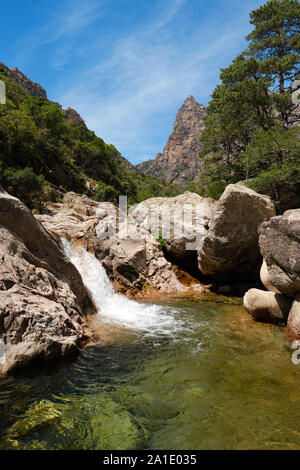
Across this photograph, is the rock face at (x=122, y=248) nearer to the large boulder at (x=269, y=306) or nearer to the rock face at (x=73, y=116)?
the large boulder at (x=269, y=306)

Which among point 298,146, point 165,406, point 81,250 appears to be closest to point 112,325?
point 165,406

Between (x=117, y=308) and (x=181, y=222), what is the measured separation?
23.0ft

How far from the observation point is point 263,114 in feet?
64.7

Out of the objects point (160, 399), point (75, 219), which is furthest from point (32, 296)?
point (75, 219)

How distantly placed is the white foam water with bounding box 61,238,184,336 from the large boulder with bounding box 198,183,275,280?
12.6ft

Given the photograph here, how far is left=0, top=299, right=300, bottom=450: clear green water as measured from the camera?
335 cm

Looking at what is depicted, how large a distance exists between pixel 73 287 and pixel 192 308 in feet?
16.0

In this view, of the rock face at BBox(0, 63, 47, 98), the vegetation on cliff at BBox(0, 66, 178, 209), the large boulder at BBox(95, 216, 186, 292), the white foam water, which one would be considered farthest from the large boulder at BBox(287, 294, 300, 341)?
the rock face at BBox(0, 63, 47, 98)

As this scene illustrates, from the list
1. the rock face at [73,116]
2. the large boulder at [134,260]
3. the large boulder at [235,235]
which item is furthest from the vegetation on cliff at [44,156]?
the rock face at [73,116]

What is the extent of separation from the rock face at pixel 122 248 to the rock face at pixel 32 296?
485cm

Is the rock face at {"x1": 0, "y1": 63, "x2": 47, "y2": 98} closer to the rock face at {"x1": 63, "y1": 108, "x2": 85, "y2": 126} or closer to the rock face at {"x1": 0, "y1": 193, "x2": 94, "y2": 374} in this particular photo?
the rock face at {"x1": 63, "y1": 108, "x2": 85, "y2": 126}

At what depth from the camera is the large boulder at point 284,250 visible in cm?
676

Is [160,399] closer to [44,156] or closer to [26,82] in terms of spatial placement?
[44,156]

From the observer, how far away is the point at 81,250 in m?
13.0
